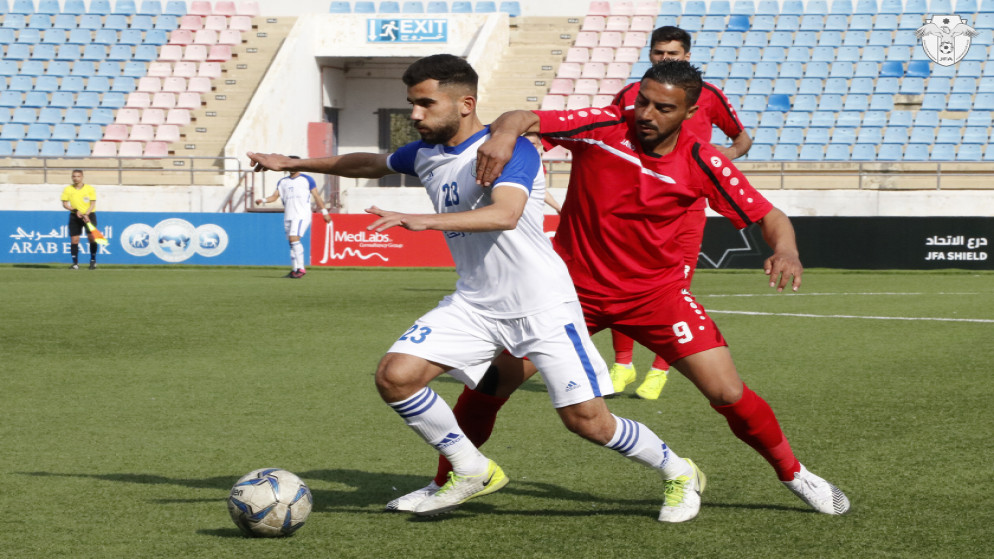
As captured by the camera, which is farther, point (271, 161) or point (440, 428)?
point (271, 161)

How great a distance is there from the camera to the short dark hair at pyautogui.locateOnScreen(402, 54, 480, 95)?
4.36 m

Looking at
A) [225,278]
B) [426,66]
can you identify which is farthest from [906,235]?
[426,66]

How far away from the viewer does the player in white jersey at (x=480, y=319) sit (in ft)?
14.3

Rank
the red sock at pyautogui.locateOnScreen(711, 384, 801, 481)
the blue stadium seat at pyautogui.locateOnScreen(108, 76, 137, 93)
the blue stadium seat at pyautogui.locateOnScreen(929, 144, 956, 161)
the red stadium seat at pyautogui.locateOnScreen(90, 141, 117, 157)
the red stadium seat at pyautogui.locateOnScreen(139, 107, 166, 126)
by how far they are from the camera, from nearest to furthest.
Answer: the red sock at pyautogui.locateOnScreen(711, 384, 801, 481)
the blue stadium seat at pyautogui.locateOnScreen(929, 144, 956, 161)
the red stadium seat at pyautogui.locateOnScreen(90, 141, 117, 157)
the red stadium seat at pyautogui.locateOnScreen(139, 107, 166, 126)
the blue stadium seat at pyautogui.locateOnScreen(108, 76, 137, 93)

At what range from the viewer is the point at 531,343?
4.39 metres

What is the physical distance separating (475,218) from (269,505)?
1.23 m

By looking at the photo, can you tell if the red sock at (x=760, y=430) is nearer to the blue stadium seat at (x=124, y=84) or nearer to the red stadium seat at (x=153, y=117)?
the red stadium seat at (x=153, y=117)

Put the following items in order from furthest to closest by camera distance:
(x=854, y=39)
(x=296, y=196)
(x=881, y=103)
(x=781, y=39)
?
(x=781, y=39)
(x=854, y=39)
(x=881, y=103)
(x=296, y=196)

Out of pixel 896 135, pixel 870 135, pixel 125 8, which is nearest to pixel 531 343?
pixel 870 135

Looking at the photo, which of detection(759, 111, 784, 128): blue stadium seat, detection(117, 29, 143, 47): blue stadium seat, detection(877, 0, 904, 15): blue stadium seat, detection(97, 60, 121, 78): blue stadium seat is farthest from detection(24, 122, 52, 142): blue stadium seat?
detection(877, 0, 904, 15): blue stadium seat

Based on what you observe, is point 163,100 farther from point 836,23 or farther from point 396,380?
point 396,380

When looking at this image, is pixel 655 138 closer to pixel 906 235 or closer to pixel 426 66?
pixel 426 66

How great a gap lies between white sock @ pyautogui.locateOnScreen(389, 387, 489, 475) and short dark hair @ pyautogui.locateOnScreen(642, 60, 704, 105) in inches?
56.2

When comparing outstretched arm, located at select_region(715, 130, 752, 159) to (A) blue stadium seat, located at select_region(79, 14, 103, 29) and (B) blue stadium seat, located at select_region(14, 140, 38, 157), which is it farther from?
(A) blue stadium seat, located at select_region(79, 14, 103, 29)
